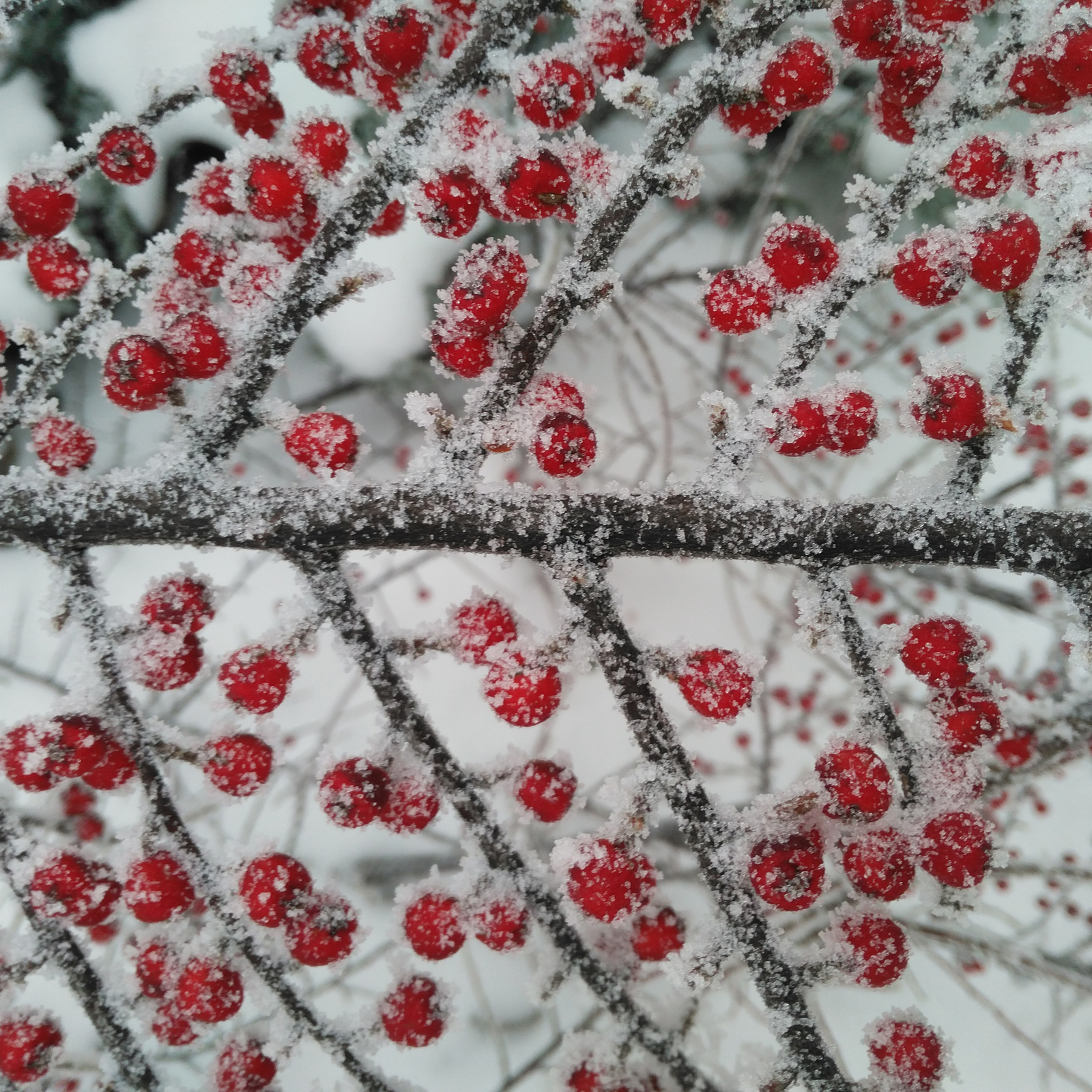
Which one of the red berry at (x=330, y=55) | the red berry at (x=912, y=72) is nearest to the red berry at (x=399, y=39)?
the red berry at (x=330, y=55)

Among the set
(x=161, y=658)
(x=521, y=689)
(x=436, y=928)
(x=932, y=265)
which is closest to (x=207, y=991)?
(x=436, y=928)

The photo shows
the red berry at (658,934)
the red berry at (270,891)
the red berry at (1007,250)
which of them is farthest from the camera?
the red berry at (658,934)

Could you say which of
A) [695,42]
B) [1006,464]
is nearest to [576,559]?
[695,42]

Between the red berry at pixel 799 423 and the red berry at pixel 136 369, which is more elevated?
the red berry at pixel 136 369

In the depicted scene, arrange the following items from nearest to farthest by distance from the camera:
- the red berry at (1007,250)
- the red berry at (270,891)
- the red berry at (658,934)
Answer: the red berry at (1007,250) → the red berry at (270,891) → the red berry at (658,934)

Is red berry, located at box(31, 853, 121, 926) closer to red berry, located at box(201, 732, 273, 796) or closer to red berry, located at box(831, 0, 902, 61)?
red berry, located at box(201, 732, 273, 796)

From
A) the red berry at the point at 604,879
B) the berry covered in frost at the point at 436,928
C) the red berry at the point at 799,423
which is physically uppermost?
the red berry at the point at 799,423

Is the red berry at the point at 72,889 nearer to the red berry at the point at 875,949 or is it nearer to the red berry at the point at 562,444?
the red berry at the point at 562,444

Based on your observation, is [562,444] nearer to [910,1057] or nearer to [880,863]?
[880,863]
